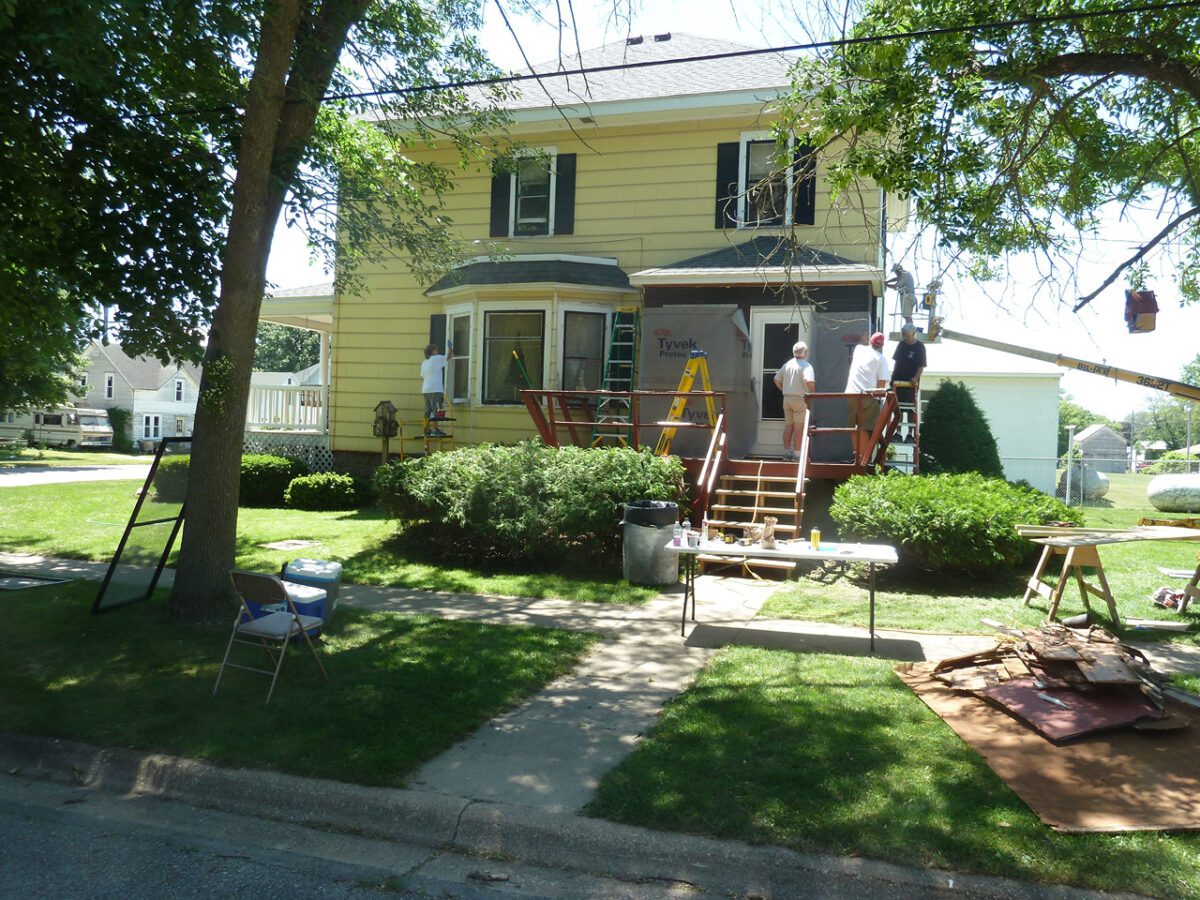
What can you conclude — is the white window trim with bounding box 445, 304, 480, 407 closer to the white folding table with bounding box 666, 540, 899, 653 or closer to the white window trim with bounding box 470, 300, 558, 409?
the white window trim with bounding box 470, 300, 558, 409

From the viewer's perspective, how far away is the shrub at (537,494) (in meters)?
10.2

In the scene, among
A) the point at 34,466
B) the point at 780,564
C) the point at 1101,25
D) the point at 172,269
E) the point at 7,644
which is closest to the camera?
the point at 7,644

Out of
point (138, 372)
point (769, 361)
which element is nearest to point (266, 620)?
point (769, 361)

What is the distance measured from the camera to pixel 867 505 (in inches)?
393

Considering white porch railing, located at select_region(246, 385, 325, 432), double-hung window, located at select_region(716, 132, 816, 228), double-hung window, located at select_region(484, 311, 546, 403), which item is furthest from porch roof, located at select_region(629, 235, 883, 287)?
white porch railing, located at select_region(246, 385, 325, 432)

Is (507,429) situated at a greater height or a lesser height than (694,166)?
lesser

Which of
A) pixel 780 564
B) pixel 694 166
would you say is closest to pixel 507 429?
pixel 694 166

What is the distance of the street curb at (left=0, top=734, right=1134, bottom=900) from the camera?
3.73 metres

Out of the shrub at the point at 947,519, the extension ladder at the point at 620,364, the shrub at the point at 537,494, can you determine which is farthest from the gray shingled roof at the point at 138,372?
the shrub at the point at 947,519

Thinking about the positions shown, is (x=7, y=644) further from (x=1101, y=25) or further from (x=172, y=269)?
(x=1101, y=25)

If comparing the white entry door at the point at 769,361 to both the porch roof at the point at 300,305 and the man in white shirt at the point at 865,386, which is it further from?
the porch roof at the point at 300,305

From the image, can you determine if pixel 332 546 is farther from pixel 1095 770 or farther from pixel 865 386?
pixel 1095 770

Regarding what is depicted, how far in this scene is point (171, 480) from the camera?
326 inches

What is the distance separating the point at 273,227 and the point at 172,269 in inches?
53.3
